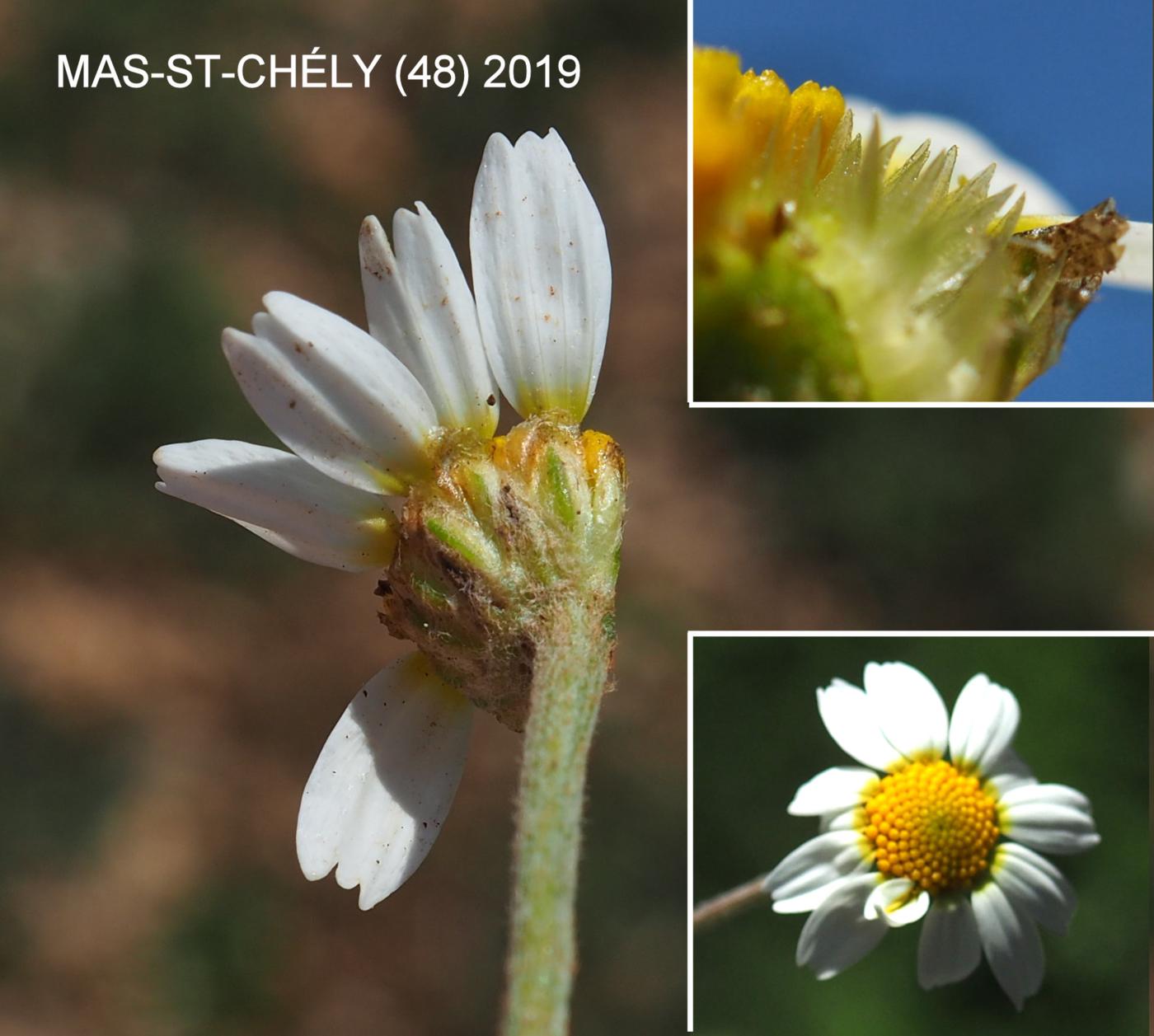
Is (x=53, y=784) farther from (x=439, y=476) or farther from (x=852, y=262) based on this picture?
(x=852, y=262)

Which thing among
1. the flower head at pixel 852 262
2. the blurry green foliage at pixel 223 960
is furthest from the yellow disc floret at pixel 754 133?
the blurry green foliage at pixel 223 960

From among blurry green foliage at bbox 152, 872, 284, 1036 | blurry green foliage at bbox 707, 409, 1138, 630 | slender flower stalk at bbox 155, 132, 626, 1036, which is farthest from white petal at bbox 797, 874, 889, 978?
blurry green foliage at bbox 152, 872, 284, 1036

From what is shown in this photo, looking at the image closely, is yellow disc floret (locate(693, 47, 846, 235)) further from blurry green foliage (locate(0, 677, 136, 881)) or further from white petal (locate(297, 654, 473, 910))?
blurry green foliage (locate(0, 677, 136, 881))

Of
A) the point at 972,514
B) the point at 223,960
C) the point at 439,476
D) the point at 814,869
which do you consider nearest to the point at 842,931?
the point at 814,869

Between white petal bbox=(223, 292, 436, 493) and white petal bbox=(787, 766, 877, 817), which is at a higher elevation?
white petal bbox=(223, 292, 436, 493)

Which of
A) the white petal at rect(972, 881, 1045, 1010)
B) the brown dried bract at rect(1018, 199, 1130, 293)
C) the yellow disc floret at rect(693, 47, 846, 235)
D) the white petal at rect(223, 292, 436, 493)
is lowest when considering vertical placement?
the white petal at rect(972, 881, 1045, 1010)

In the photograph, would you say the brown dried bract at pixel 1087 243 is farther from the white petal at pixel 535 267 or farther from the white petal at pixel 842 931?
the white petal at pixel 842 931
